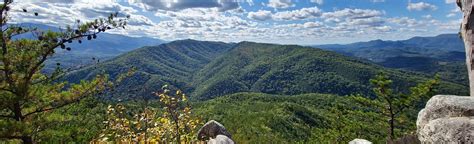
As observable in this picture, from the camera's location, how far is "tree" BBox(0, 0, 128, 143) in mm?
7559

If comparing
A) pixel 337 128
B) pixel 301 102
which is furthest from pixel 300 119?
pixel 337 128

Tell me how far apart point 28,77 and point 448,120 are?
9767 mm

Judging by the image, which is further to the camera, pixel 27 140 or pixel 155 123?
pixel 155 123

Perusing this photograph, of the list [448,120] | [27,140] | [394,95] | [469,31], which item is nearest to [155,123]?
[27,140]

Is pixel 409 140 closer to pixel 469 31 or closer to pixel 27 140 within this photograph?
pixel 469 31

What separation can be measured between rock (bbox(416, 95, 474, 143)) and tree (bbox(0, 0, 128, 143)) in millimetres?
7865

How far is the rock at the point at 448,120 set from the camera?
24.3ft

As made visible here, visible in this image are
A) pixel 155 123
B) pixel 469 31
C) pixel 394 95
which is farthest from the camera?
pixel 394 95

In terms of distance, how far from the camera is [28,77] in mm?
7930

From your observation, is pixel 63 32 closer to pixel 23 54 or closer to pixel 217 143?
pixel 23 54

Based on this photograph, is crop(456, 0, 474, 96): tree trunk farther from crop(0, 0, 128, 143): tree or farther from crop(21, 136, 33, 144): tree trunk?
crop(21, 136, 33, 144): tree trunk

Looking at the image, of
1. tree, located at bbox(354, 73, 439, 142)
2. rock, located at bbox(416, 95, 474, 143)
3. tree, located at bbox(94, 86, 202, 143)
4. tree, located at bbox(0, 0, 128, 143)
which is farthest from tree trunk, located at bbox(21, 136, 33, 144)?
tree, located at bbox(354, 73, 439, 142)

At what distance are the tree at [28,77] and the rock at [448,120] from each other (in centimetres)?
787

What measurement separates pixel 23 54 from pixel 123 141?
3.37 m
